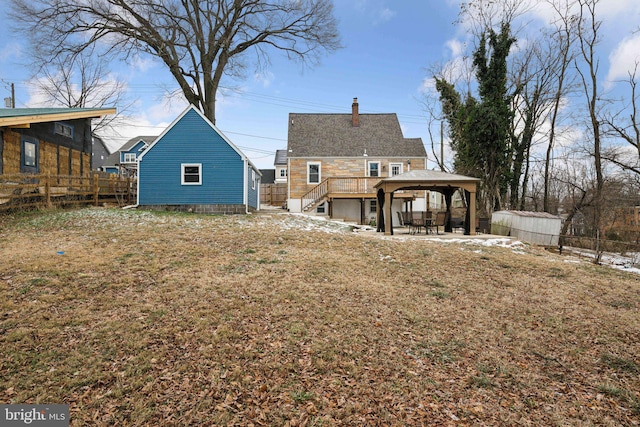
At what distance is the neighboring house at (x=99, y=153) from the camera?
142 feet

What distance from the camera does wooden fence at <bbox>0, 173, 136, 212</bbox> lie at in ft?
39.6

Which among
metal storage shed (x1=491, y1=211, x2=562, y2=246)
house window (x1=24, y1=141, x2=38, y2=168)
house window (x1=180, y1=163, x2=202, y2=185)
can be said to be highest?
house window (x1=24, y1=141, x2=38, y2=168)

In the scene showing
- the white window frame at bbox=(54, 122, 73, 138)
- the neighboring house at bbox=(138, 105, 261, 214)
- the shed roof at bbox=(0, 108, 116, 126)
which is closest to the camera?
the shed roof at bbox=(0, 108, 116, 126)

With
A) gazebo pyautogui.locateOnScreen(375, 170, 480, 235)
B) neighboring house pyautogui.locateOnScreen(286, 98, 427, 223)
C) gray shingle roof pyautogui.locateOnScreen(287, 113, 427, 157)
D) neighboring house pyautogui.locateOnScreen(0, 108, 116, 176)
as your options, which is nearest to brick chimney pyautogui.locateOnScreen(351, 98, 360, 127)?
neighboring house pyautogui.locateOnScreen(286, 98, 427, 223)

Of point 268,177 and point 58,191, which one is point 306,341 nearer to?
point 58,191

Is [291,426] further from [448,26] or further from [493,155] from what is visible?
[448,26]

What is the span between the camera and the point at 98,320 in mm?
4406

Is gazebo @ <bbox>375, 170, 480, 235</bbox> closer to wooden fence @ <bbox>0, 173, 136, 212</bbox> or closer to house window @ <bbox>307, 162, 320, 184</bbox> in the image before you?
house window @ <bbox>307, 162, 320, 184</bbox>

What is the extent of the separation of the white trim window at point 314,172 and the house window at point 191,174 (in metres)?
7.57

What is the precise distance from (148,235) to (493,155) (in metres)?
19.3

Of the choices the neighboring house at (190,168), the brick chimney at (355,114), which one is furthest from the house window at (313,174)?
the neighboring house at (190,168)

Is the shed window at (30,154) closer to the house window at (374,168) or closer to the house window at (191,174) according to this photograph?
the house window at (191,174)

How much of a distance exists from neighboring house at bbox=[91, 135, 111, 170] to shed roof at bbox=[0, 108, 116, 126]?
98.7ft

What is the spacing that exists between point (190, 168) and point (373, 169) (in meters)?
11.4
